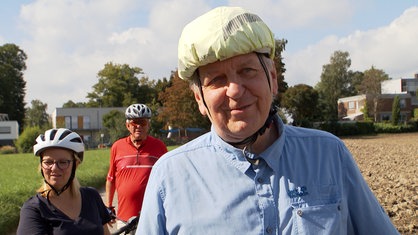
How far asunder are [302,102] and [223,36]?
67559 millimetres

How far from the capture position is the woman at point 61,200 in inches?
151

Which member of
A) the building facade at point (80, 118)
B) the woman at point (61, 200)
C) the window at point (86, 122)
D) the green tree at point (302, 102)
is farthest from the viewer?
the window at point (86, 122)

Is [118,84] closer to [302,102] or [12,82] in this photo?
[12,82]

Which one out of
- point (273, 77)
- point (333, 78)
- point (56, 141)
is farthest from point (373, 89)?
point (273, 77)

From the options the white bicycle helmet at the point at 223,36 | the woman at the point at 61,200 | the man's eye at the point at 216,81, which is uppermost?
the white bicycle helmet at the point at 223,36

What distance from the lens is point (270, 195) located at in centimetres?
203

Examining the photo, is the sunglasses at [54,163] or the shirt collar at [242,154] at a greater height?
the shirt collar at [242,154]

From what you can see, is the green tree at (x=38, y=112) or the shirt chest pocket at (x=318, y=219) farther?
the green tree at (x=38, y=112)

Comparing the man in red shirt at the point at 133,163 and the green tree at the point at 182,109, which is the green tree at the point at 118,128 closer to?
the green tree at the point at 182,109

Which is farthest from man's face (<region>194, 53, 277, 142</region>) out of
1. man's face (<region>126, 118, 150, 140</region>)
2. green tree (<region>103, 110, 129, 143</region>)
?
green tree (<region>103, 110, 129, 143</region>)

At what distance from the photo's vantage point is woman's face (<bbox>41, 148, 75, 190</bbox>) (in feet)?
13.8

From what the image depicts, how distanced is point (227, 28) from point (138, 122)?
5.09 m

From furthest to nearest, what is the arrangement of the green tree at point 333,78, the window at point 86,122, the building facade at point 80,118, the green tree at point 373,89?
the green tree at point 333,78
the window at point 86,122
the building facade at point 80,118
the green tree at point 373,89

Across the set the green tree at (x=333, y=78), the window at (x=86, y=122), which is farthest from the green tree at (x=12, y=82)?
the green tree at (x=333, y=78)
